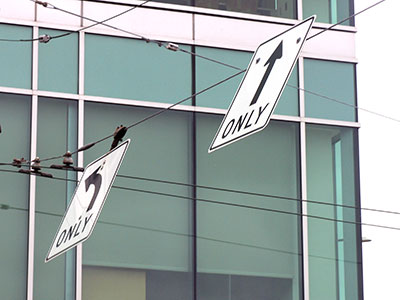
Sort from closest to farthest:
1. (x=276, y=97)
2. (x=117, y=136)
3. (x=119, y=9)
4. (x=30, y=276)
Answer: (x=276, y=97), (x=117, y=136), (x=30, y=276), (x=119, y=9)

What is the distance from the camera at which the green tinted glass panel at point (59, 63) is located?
832 inches

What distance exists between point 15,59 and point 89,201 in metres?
6.29

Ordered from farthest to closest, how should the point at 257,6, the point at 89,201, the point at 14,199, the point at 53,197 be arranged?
the point at 257,6 < the point at 53,197 < the point at 14,199 < the point at 89,201

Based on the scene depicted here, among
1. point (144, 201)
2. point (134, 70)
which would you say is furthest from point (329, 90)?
point (144, 201)

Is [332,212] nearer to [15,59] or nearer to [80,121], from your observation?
[80,121]

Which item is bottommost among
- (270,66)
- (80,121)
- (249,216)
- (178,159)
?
(249,216)

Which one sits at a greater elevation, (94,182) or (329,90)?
(329,90)

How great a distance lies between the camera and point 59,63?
69.8 feet

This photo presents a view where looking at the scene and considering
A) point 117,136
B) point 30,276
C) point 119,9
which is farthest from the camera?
point 119,9

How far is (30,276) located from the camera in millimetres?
20344

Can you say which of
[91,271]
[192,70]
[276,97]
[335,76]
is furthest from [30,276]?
[276,97]

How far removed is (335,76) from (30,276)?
21.2 feet

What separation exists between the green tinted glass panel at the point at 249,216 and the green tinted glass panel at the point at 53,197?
2197 millimetres

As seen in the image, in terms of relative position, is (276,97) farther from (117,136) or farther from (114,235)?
(114,235)
